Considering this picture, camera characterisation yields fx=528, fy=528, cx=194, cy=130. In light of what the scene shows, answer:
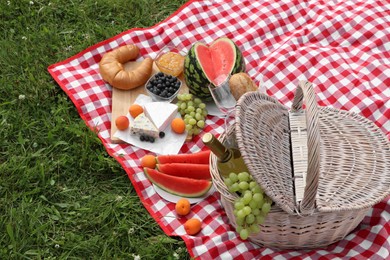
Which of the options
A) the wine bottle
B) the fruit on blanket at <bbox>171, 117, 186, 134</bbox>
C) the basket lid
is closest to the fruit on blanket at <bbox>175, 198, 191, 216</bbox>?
the wine bottle

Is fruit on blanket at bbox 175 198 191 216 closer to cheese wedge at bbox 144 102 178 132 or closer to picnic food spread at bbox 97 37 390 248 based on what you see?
picnic food spread at bbox 97 37 390 248

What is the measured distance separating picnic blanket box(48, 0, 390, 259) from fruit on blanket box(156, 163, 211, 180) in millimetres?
133

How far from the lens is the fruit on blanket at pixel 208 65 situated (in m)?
3.52

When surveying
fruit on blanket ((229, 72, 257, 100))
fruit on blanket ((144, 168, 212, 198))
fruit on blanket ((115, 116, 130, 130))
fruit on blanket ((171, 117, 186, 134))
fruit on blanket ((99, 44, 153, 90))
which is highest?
fruit on blanket ((229, 72, 257, 100))

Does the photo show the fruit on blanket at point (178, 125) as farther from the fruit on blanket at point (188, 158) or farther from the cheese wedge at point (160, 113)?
the fruit on blanket at point (188, 158)

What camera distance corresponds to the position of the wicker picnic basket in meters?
2.43

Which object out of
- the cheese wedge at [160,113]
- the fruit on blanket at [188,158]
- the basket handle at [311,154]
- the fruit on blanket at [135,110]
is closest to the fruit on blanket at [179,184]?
the fruit on blanket at [188,158]

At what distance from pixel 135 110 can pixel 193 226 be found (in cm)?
98

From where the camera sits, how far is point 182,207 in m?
Result: 3.07

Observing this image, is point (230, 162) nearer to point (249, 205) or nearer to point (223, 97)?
point (249, 205)

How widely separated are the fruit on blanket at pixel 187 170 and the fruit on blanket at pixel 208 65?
0.60 m

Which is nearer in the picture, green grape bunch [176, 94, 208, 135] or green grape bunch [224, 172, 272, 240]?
green grape bunch [224, 172, 272, 240]

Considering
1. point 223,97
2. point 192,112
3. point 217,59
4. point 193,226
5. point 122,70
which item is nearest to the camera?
point 193,226

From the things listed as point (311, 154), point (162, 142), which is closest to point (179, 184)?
point (162, 142)
